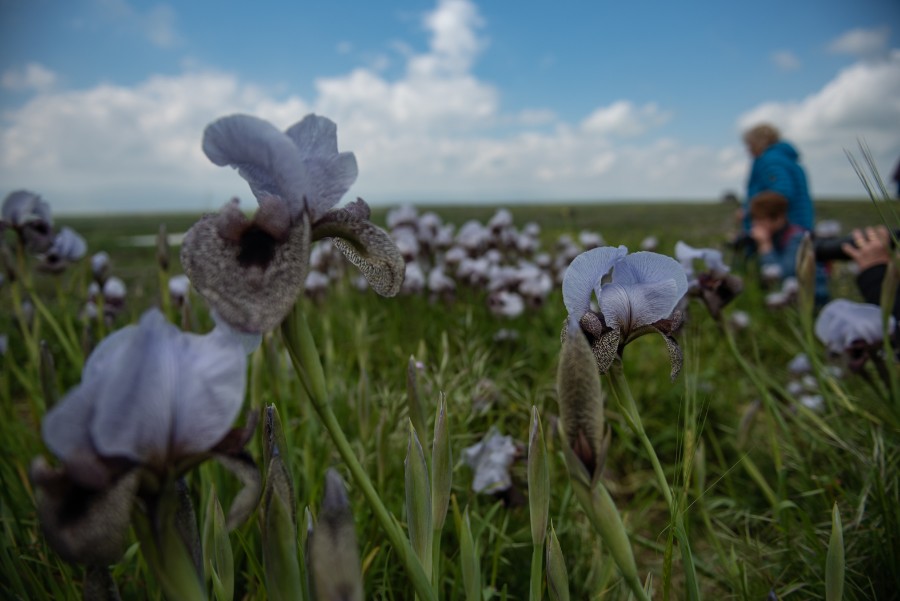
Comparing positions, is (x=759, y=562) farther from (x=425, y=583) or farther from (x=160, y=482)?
(x=160, y=482)

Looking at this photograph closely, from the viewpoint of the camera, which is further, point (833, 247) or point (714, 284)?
point (833, 247)

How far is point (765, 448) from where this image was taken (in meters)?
3.37

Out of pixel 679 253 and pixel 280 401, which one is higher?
pixel 679 253

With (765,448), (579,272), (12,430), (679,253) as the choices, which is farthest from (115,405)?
(765,448)

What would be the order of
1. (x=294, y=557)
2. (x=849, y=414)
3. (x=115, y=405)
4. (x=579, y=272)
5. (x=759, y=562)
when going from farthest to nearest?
1. (x=849, y=414)
2. (x=759, y=562)
3. (x=579, y=272)
4. (x=294, y=557)
5. (x=115, y=405)

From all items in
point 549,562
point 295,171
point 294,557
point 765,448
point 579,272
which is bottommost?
point 765,448

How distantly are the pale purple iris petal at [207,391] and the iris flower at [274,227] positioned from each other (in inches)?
1.8

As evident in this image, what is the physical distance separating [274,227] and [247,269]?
91 millimetres

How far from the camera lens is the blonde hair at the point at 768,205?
6777mm

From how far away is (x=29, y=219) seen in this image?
3062 millimetres

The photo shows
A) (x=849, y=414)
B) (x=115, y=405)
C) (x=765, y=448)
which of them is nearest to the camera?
(x=115, y=405)

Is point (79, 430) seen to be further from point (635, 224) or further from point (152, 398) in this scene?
point (635, 224)

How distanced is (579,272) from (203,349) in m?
0.69

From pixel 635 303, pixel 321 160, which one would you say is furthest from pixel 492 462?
pixel 321 160
